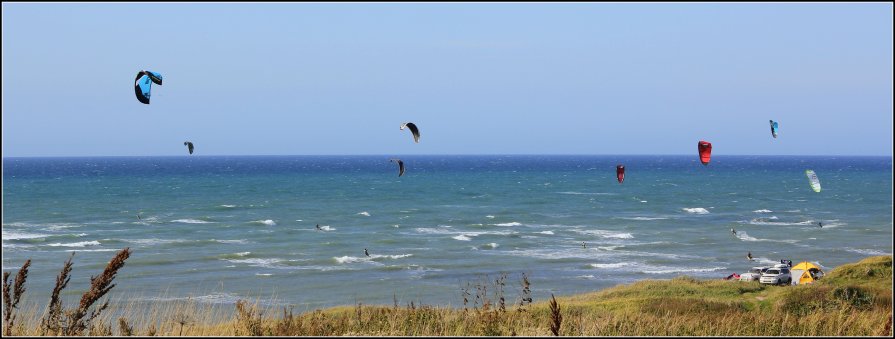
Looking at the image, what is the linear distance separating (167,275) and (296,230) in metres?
27.2

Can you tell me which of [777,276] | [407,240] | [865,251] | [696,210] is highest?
[777,276]

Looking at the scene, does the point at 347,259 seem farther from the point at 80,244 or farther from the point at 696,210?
the point at 696,210

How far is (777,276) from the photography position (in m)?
41.1

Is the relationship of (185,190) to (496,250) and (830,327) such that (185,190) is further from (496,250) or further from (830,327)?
(830,327)

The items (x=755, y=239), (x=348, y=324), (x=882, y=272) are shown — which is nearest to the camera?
(x=348, y=324)

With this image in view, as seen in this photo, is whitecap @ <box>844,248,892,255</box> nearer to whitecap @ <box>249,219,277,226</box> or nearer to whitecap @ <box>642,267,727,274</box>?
whitecap @ <box>642,267,727,274</box>

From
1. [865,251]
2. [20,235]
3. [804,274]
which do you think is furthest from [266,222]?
[804,274]

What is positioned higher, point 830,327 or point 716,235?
point 830,327

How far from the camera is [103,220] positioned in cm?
8394

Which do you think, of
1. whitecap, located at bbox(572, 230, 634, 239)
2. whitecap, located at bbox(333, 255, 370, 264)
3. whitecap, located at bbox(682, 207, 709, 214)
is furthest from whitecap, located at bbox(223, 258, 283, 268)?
whitecap, located at bbox(682, 207, 709, 214)

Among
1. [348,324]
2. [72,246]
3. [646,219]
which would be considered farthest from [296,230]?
[348,324]

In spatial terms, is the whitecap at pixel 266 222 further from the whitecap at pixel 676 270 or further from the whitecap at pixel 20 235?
the whitecap at pixel 676 270

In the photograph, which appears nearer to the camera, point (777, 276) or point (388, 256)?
point (777, 276)

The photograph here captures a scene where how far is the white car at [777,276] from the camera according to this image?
134 ft
